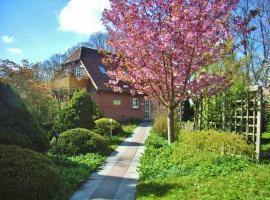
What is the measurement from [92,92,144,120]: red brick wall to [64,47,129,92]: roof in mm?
681

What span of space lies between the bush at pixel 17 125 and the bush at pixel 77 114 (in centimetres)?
699

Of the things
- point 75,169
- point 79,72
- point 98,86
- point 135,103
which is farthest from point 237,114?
point 79,72

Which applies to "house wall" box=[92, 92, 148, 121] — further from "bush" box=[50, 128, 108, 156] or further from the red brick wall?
"bush" box=[50, 128, 108, 156]

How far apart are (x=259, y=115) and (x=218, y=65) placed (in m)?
6.92

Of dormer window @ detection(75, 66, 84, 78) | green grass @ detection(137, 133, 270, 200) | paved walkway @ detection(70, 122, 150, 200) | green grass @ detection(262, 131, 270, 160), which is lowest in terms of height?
paved walkway @ detection(70, 122, 150, 200)

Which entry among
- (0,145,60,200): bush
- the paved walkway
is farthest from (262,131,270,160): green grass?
(0,145,60,200): bush

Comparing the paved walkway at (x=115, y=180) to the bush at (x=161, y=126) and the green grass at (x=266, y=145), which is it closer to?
the bush at (x=161, y=126)

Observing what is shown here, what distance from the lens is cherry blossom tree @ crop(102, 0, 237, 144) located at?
35.8 feet

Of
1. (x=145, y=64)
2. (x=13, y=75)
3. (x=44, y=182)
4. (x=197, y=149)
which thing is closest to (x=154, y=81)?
(x=145, y=64)

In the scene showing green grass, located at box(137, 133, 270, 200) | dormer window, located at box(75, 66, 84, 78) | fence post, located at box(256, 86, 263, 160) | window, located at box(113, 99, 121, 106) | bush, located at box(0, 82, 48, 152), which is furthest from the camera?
dormer window, located at box(75, 66, 84, 78)

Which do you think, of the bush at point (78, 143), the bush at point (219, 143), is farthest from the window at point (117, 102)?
the bush at point (219, 143)

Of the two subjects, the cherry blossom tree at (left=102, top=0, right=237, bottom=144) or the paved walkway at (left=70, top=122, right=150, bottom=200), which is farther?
the cherry blossom tree at (left=102, top=0, right=237, bottom=144)

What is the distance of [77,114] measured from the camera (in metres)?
17.5

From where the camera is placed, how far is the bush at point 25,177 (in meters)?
6.56
